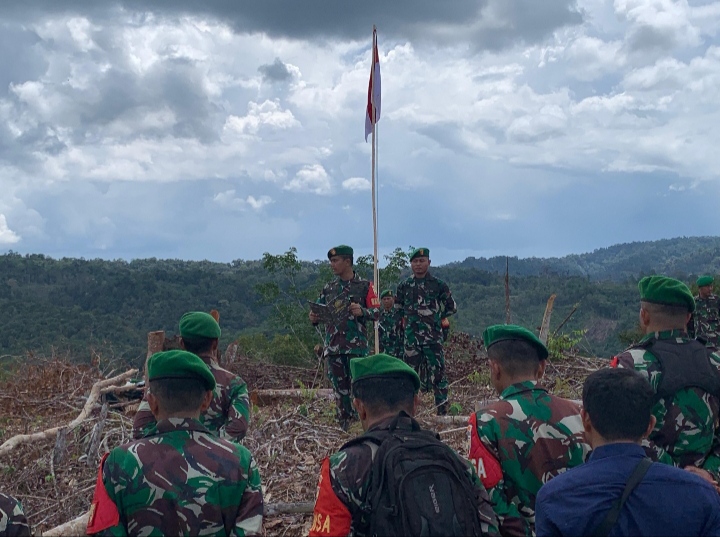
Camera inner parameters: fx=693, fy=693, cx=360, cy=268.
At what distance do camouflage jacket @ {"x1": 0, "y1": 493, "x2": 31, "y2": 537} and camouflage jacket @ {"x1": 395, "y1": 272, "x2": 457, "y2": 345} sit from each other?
6.62 meters

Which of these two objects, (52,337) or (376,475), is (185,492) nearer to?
(376,475)

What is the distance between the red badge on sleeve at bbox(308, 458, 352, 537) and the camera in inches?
97.7

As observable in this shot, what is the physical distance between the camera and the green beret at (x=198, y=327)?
13.3 feet

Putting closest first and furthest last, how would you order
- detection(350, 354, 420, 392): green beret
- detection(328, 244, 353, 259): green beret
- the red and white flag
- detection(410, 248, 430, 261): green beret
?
detection(350, 354, 420, 392): green beret < detection(328, 244, 353, 259): green beret < detection(410, 248, 430, 261): green beret < the red and white flag

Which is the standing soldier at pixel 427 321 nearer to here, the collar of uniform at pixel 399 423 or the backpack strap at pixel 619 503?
the collar of uniform at pixel 399 423

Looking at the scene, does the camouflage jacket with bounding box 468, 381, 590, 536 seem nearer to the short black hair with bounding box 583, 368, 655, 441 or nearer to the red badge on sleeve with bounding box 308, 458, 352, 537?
the short black hair with bounding box 583, 368, 655, 441

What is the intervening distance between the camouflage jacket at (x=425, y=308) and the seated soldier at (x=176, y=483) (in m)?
6.36

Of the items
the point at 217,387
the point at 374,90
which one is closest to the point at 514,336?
the point at 217,387

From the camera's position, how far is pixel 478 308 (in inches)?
1847

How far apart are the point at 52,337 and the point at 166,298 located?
1465 centimetres

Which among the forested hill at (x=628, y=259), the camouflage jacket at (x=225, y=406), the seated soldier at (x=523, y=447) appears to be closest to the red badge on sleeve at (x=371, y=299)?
the camouflage jacket at (x=225, y=406)

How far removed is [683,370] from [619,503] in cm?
149

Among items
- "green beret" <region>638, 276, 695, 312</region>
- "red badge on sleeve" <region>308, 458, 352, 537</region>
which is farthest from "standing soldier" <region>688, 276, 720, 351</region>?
"red badge on sleeve" <region>308, 458, 352, 537</region>

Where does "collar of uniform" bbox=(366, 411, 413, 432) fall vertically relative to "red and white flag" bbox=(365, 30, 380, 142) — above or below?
below
